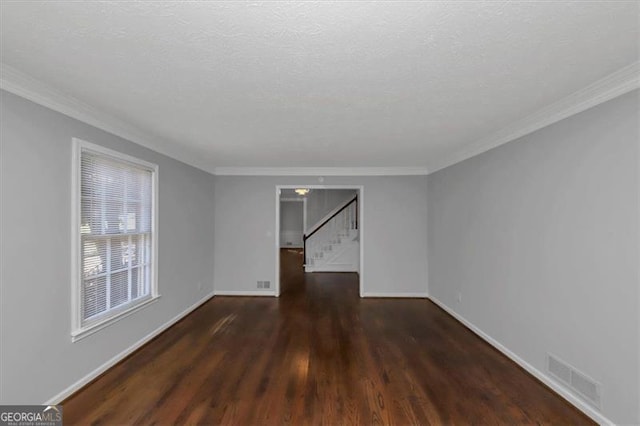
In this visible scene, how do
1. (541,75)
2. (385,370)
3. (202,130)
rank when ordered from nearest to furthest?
(541,75), (385,370), (202,130)

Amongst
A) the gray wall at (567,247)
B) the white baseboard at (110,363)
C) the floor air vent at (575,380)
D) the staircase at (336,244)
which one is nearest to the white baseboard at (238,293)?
the white baseboard at (110,363)

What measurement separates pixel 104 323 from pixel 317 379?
208 centimetres

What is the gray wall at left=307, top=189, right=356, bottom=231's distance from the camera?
36.0ft

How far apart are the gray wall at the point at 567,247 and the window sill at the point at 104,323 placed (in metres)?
4.07

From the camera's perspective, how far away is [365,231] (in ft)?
16.6

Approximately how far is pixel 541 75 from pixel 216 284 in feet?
17.4

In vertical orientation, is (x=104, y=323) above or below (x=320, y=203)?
below

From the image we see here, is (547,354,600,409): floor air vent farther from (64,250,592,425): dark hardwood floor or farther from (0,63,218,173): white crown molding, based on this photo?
(0,63,218,173): white crown molding

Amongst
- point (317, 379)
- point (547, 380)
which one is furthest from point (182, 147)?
point (547, 380)

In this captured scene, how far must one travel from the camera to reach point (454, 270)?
4.04 meters

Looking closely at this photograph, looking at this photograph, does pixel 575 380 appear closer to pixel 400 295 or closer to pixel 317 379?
pixel 317 379

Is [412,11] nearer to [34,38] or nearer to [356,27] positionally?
[356,27]

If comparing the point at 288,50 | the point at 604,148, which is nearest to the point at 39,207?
the point at 288,50

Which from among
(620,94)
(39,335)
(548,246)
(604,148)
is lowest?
(39,335)
